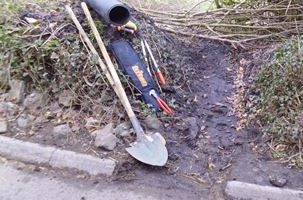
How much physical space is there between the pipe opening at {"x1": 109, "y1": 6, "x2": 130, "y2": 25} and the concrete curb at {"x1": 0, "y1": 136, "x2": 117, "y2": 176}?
1.22m

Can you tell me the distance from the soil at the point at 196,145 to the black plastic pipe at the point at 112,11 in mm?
615

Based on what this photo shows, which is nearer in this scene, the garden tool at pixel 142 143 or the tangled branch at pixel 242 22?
the garden tool at pixel 142 143

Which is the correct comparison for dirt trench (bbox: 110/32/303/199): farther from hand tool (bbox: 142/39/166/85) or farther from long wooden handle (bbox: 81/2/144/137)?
long wooden handle (bbox: 81/2/144/137)

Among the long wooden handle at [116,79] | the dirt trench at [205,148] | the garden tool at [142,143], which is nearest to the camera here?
the dirt trench at [205,148]

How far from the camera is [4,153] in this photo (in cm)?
299

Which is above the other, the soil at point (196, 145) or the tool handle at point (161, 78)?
the tool handle at point (161, 78)

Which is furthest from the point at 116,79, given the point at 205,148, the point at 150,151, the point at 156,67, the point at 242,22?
the point at 242,22

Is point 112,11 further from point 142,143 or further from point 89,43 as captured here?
point 142,143

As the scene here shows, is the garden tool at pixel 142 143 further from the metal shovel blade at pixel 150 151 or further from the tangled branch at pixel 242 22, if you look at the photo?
the tangled branch at pixel 242 22

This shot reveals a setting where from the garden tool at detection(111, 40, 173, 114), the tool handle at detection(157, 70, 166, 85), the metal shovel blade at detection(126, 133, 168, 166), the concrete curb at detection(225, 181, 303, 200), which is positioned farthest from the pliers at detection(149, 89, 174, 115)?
the concrete curb at detection(225, 181, 303, 200)

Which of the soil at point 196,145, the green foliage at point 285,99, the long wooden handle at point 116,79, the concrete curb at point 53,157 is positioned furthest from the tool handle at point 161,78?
the concrete curb at point 53,157

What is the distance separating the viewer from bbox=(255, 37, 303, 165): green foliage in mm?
2941

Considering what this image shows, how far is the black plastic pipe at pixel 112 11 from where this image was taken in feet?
11.0

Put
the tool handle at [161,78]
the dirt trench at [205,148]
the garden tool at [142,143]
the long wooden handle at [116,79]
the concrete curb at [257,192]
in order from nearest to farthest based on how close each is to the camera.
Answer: the concrete curb at [257,192] → the dirt trench at [205,148] → the garden tool at [142,143] → the long wooden handle at [116,79] → the tool handle at [161,78]
